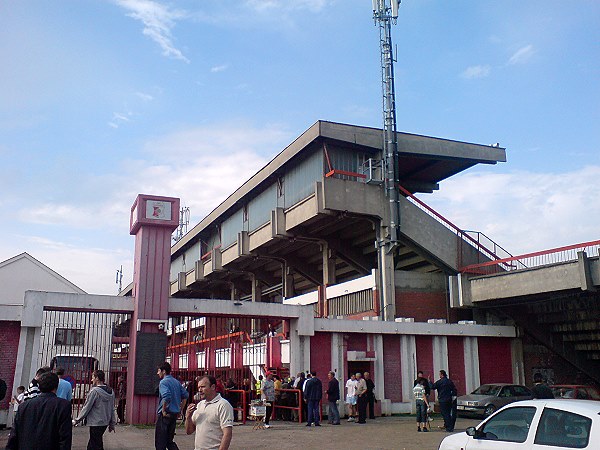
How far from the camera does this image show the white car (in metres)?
7.33

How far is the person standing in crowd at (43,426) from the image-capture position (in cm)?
605

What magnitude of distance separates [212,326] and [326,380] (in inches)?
938

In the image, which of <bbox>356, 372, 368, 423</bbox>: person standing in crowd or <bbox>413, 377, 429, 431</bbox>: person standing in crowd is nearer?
<bbox>413, 377, 429, 431</bbox>: person standing in crowd

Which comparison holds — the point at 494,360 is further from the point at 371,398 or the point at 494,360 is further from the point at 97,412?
the point at 97,412

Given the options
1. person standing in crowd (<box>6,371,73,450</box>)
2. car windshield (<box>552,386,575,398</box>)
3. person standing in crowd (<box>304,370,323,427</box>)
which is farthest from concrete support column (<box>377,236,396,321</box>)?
person standing in crowd (<box>6,371,73,450</box>)

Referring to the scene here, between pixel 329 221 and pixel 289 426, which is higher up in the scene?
pixel 329 221

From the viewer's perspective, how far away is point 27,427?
20.1ft

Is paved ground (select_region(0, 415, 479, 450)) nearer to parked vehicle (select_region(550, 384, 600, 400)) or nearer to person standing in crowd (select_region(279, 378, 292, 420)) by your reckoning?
person standing in crowd (select_region(279, 378, 292, 420))

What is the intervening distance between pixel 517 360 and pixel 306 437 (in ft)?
45.5

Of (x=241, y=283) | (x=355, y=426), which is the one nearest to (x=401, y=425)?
(x=355, y=426)

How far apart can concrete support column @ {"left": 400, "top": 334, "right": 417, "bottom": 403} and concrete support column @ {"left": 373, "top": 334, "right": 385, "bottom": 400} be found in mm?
946

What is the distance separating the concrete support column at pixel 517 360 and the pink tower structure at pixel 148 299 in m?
15.0

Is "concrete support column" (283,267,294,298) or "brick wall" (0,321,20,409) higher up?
"concrete support column" (283,267,294,298)

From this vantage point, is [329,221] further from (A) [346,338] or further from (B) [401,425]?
(B) [401,425]
